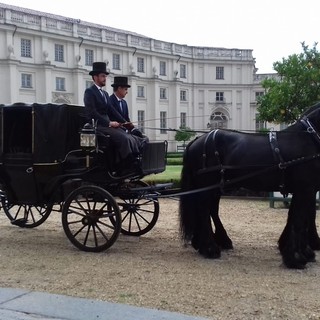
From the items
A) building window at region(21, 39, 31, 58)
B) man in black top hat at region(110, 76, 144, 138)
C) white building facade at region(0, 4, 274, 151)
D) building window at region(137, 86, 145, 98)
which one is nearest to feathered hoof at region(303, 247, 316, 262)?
man in black top hat at region(110, 76, 144, 138)

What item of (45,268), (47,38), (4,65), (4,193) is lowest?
(45,268)

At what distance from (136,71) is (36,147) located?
2172 inches

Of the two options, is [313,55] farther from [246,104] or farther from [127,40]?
[246,104]

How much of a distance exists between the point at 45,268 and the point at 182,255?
68.2 inches

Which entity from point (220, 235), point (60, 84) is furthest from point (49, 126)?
point (60, 84)

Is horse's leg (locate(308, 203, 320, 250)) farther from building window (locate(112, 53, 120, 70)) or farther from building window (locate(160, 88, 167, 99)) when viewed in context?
building window (locate(160, 88, 167, 99))

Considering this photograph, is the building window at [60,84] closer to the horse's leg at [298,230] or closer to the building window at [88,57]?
the building window at [88,57]

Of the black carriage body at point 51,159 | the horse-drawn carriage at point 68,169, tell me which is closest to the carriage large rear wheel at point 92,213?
the horse-drawn carriage at point 68,169

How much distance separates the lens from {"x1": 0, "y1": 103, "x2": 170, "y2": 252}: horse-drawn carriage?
6.67m

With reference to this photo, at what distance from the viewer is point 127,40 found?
60.1 metres

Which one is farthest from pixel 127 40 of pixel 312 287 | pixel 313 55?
pixel 312 287

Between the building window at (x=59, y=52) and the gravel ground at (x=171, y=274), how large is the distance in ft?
159

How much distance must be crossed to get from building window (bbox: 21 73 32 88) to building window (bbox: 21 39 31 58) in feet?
6.66

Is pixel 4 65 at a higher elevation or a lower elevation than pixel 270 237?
higher
